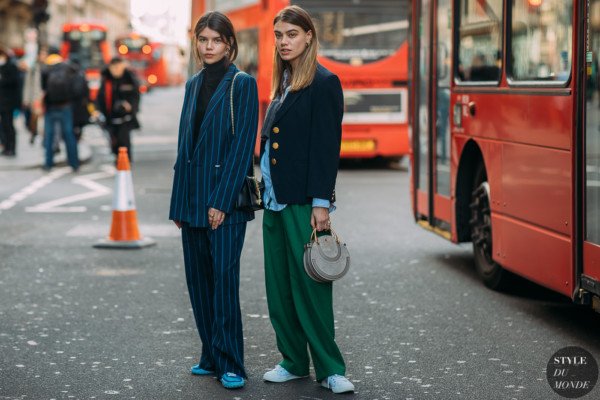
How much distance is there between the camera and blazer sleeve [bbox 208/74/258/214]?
230 inches

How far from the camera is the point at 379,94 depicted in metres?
20.2

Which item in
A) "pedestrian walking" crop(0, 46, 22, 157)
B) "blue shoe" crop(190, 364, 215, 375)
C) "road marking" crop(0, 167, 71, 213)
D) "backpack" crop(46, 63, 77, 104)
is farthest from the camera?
"pedestrian walking" crop(0, 46, 22, 157)

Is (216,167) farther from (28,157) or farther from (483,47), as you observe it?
(28,157)

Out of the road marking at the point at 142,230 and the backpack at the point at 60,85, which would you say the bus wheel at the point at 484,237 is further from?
the backpack at the point at 60,85

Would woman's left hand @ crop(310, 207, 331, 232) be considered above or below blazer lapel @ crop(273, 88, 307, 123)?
below

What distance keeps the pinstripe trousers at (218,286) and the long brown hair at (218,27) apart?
805 millimetres

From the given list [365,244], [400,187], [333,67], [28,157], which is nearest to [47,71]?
[28,157]

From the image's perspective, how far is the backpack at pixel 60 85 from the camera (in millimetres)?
19453

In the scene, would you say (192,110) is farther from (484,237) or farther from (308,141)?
(484,237)

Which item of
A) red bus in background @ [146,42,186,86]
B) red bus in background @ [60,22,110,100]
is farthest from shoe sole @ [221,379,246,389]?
red bus in background @ [146,42,186,86]

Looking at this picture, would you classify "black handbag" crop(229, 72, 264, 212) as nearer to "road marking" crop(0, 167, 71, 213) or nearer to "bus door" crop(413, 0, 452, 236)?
"bus door" crop(413, 0, 452, 236)

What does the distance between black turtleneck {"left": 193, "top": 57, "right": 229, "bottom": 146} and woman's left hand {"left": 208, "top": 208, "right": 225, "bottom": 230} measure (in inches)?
13.9

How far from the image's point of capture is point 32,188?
56.3ft

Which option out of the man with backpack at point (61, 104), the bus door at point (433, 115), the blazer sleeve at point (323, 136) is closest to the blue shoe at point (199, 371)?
the blazer sleeve at point (323, 136)
